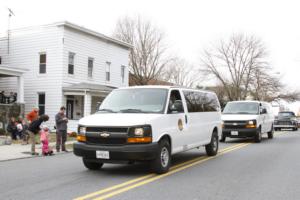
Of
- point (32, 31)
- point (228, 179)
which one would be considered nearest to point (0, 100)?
point (32, 31)

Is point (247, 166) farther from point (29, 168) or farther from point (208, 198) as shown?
point (29, 168)

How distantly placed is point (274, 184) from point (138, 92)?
390 cm

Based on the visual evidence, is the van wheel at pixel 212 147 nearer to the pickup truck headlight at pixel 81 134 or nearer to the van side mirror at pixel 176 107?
the van side mirror at pixel 176 107

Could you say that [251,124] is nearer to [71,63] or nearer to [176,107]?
[176,107]

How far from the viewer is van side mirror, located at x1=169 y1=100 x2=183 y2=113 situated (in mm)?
Result: 9908

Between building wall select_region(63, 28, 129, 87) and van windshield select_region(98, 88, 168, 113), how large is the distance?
16743 millimetres

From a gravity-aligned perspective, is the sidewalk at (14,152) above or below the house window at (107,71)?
below

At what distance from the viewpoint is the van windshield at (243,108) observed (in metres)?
20.3

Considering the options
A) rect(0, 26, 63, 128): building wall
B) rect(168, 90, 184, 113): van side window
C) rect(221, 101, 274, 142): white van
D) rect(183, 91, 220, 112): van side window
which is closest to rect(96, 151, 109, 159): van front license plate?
rect(168, 90, 184, 113): van side window

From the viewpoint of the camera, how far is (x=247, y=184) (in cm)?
822

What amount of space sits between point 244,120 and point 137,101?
10.5 m

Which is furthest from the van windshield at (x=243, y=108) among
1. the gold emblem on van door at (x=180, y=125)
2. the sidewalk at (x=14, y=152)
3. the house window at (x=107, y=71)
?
the house window at (x=107, y=71)

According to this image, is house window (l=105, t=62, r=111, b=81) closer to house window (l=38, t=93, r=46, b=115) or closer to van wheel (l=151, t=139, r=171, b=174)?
house window (l=38, t=93, r=46, b=115)

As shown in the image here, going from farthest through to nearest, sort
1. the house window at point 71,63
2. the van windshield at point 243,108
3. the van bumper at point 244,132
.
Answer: the house window at point 71,63, the van windshield at point 243,108, the van bumper at point 244,132
